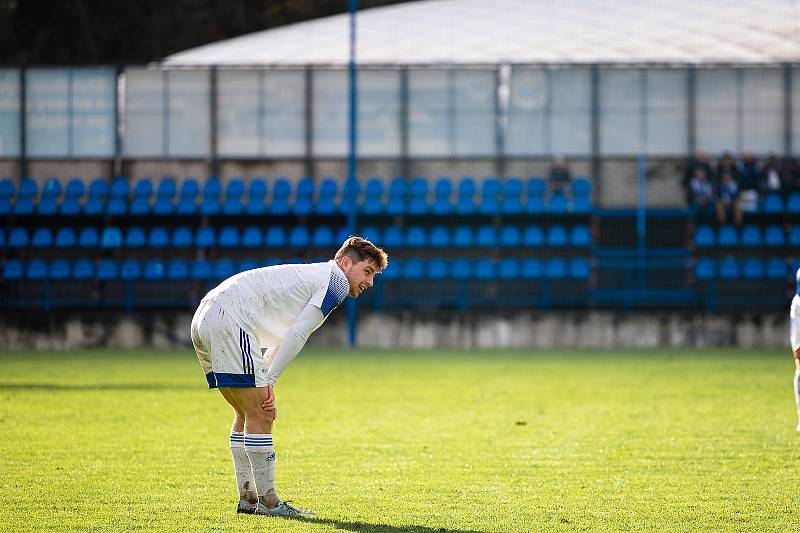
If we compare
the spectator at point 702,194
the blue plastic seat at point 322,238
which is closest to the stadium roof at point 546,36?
the spectator at point 702,194

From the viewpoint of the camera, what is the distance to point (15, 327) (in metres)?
25.8

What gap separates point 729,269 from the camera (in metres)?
28.1

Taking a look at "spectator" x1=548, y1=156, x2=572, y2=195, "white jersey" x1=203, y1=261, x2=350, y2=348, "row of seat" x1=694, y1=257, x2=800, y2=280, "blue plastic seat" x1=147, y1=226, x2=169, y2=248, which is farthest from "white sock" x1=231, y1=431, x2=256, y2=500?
"spectator" x1=548, y1=156, x2=572, y2=195

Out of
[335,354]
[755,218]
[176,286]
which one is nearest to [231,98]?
[176,286]

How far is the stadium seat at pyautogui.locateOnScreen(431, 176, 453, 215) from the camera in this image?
29.9 metres

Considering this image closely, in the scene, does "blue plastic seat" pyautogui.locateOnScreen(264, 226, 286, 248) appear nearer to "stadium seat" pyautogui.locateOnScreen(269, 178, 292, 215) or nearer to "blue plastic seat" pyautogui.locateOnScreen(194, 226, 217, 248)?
"stadium seat" pyautogui.locateOnScreen(269, 178, 292, 215)

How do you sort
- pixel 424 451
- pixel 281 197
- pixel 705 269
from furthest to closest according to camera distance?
pixel 281 197 → pixel 705 269 → pixel 424 451

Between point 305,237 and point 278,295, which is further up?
point 278,295

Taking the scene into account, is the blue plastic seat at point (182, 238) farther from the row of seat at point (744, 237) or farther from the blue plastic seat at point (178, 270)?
the row of seat at point (744, 237)

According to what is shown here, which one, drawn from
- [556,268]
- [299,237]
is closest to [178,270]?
[299,237]

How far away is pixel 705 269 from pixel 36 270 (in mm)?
15061

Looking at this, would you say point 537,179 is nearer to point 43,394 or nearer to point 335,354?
point 335,354

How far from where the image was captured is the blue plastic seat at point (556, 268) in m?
28.1

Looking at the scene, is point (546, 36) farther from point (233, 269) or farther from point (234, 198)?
point (233, 269)
